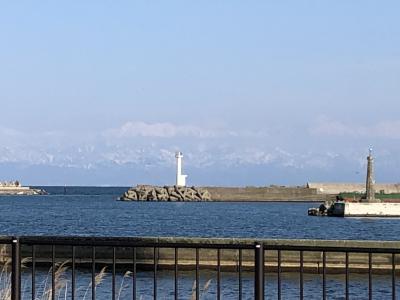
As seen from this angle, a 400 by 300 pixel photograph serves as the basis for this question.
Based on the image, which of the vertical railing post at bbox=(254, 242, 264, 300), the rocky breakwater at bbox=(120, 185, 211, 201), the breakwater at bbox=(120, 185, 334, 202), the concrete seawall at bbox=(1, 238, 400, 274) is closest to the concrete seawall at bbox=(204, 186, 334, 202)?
the breakwater at bbox=(120, 185, 334, 202)

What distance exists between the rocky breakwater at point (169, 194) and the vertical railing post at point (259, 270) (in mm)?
142210

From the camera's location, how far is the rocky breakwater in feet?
520

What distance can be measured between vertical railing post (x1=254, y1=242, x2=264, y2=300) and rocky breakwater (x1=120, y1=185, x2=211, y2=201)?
14221 cm

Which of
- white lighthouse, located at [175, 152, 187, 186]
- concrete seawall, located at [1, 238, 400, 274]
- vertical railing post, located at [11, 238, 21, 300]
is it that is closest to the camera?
vertical railing post, located at [11, 238, 21, 300]

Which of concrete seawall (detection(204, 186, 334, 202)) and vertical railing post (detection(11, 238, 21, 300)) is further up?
concrete seawall (detection(204, 186, 334, 202))

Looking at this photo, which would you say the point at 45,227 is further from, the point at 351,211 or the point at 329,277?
the point at 329,277

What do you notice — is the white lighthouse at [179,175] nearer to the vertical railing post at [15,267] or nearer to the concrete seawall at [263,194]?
the concrete seawall at [263,194]

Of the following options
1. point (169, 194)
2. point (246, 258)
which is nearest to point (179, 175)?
point (169, 194)

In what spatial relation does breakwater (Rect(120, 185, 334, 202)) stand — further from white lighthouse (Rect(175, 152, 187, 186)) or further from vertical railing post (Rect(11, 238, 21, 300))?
vertical railing post (Rect(11, 238, 21, 300))

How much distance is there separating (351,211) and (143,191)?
253 feet

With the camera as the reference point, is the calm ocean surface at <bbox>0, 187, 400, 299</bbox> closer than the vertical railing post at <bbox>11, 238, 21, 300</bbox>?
No

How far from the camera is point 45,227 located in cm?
7725

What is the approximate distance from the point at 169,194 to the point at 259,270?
15027 centimetres

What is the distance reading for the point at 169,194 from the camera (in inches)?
6309
